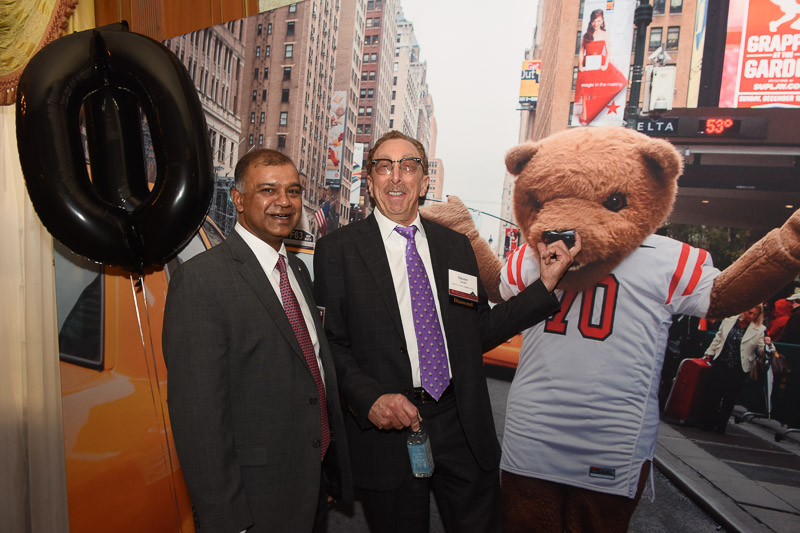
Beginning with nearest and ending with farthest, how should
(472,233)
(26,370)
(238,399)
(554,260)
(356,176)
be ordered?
1. (238,399)
2. (554,260)
3. (472,233)
4. (26,370)
5. (356,176)

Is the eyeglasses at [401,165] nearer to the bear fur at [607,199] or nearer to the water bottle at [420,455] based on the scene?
the bear fur at [607,199]

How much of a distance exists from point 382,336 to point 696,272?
114 cm

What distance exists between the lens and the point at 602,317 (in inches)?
69.4

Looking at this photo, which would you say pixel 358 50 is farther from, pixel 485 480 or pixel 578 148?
pixel 485 480

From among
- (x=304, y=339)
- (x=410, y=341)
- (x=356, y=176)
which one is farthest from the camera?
(x=356, y=176)

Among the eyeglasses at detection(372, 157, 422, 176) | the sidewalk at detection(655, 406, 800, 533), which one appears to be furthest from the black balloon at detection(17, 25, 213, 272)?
the sidewalk at detection(655, 406, 800, 533)

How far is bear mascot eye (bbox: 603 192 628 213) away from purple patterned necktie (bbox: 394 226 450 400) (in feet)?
2.41

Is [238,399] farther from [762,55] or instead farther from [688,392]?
[762,55]

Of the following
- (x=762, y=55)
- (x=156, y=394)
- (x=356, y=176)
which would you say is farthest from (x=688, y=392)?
(x=156, y=394)

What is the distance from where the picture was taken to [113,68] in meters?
1.77

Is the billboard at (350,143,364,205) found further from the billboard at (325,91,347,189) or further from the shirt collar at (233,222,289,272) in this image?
the shirt collar at (233,222,289,272)

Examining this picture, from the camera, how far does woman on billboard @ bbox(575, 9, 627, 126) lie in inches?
70.1

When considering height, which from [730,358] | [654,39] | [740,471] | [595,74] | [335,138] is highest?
[654,39]

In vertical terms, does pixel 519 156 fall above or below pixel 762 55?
below
